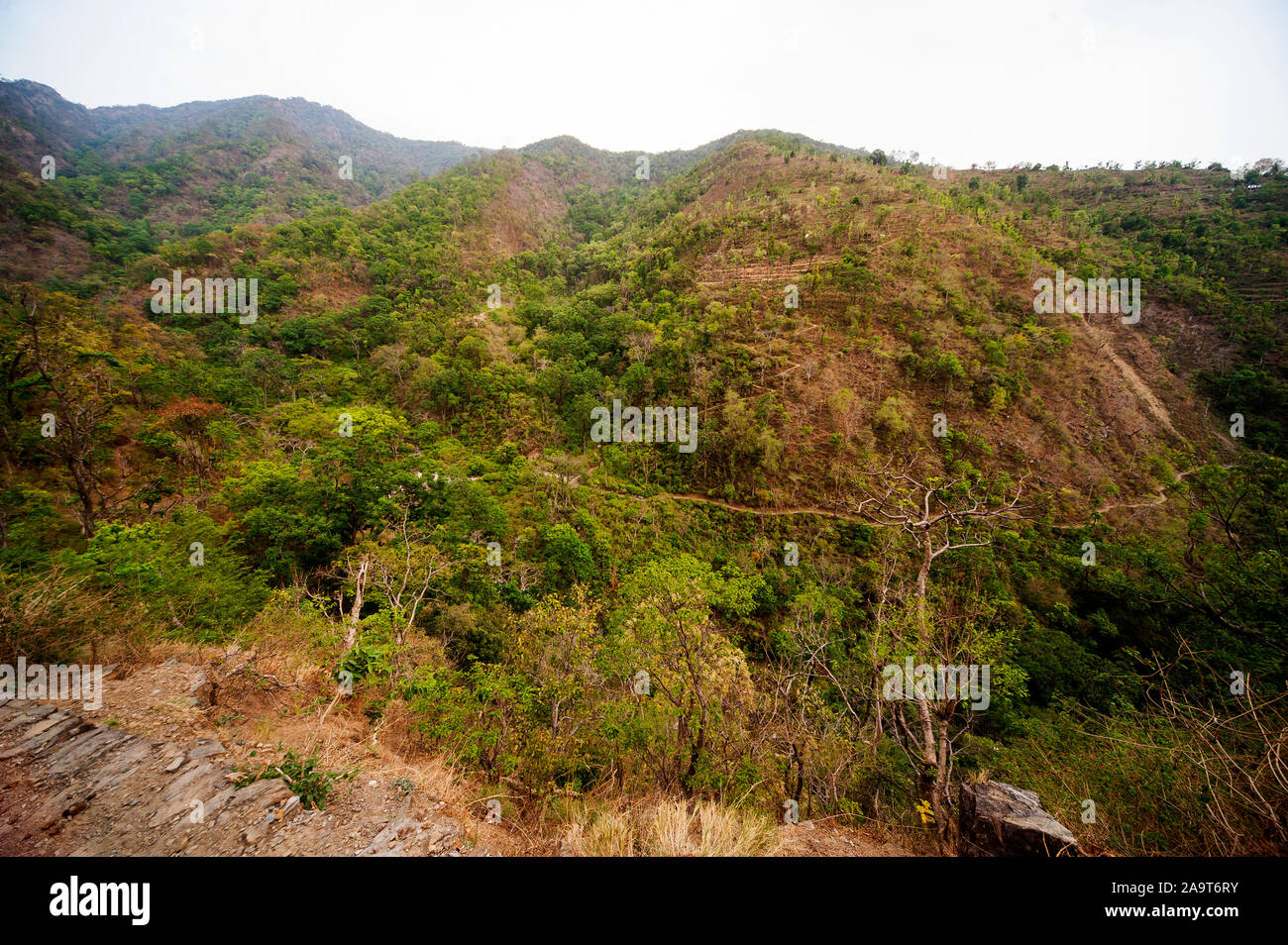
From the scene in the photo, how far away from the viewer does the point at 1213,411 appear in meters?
28.8

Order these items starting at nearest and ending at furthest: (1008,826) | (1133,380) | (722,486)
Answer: (1008,826), (722,486), (1133,380)

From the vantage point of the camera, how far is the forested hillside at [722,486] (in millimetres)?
7105

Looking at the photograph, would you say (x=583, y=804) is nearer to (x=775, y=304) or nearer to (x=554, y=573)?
(x=554, y=573)

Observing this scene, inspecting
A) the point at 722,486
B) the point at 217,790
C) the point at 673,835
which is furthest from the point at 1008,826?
the point at 722,486

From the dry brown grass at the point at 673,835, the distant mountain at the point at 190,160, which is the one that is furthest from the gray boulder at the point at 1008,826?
the distant mountain at the point at 190,160

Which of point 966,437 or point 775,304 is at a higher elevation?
point 775,304

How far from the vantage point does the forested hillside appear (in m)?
7.11

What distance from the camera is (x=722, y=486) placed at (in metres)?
27.5

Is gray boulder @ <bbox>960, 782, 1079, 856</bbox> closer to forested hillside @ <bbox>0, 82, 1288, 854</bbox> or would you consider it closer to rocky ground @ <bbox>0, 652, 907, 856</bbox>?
forested hillside @ <bbox>0, 82, 1288, 854</bbox>

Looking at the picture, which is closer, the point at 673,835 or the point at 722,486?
the point at 673,835

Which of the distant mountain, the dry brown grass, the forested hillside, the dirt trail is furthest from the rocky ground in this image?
the distant mountain

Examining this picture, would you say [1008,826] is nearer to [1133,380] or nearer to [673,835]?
[673,835]
